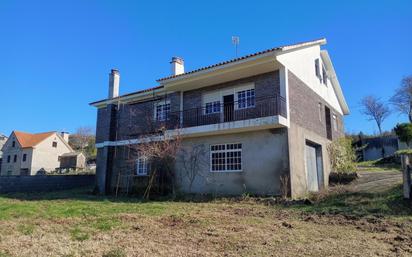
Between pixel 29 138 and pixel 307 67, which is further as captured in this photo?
pixel 29 138

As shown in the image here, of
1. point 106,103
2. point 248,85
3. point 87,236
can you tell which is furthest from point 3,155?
point 87,236

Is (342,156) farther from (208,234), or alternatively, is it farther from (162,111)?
(208,234)

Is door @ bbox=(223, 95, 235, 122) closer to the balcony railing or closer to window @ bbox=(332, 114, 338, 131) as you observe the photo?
the balcony railing

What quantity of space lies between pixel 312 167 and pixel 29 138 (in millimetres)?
52986

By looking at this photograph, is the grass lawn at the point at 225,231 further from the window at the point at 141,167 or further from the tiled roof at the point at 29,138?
the tiled roof at the point at 29,138

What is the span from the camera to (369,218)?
8844mm

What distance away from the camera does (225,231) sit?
7.48 meters

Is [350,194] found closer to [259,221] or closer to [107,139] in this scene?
[259,221]

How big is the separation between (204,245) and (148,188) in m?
10.9

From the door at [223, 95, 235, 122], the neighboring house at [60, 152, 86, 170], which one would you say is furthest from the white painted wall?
the neighboring house at [60, 152, 86, 170]

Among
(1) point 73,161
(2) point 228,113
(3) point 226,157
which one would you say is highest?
(2) point 228,113

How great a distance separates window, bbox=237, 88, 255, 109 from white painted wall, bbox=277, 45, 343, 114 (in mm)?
2242

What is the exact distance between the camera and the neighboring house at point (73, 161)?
4947 cm

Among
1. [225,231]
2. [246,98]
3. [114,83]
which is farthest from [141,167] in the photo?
[225,231]
